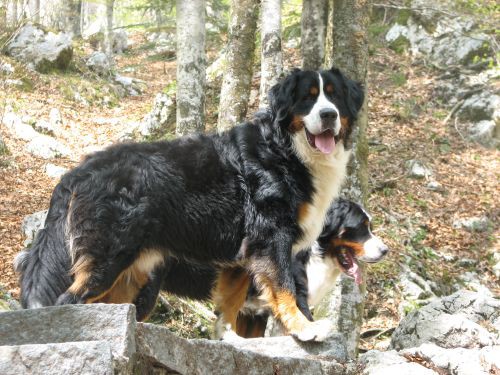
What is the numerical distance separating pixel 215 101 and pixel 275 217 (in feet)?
35.0

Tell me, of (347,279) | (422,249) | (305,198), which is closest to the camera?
(305,198)

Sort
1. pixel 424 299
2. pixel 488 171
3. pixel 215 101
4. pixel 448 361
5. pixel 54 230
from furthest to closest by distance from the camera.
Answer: pixel 215 101 → pixel 488 171 → pixel 424 299 → pixel 54 230 → pixel 448 361

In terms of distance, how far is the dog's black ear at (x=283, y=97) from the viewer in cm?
522

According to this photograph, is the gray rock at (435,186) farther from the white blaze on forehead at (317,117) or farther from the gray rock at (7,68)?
the gray rock at (7,68)

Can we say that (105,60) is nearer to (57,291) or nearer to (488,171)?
(488,171)

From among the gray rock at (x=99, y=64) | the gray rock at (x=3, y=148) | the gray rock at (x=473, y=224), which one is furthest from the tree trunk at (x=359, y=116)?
the gray rock at (x=99, y=64)

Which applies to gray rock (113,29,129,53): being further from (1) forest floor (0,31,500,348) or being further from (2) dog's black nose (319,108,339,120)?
(2) dog's black nose (319,108,339,120)

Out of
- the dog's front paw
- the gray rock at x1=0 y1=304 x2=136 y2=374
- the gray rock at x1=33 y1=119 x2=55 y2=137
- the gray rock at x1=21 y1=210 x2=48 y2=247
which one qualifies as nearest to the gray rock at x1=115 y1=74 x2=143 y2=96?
the gray rock at x1=33 y1=119 x2=55 y2=137

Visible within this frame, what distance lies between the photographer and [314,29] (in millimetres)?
11891

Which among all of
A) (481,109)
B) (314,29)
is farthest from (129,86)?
(481,109)

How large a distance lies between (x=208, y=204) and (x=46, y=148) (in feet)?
30.2

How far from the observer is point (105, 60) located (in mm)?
20953

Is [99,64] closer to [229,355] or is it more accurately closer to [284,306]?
[284,306]

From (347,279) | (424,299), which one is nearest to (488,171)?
(424,299)
